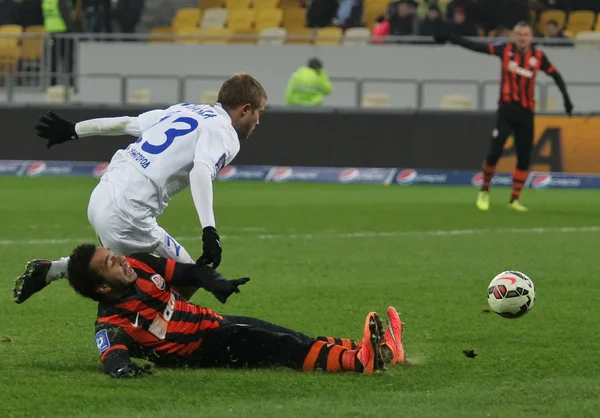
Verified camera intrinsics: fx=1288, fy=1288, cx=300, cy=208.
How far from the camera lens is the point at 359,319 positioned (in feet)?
26.6

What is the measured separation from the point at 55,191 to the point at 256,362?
43.7 feet

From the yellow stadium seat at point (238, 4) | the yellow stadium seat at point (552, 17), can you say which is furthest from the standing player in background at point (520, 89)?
the yellow stadium seat at point (238, 4)

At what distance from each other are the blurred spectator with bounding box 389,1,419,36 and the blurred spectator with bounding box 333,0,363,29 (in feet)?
4.99

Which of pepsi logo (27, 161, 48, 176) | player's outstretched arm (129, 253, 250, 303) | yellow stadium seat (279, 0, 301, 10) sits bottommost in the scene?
pepsi logo (27, 161, 48, 176)

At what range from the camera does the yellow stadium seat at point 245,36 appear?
2502 centimetres

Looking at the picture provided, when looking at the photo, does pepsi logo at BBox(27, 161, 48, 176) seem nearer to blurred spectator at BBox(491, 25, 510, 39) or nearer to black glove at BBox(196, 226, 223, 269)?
blurred spectator at BBox(491, 25, 510, 39)

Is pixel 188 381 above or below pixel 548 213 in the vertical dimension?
above

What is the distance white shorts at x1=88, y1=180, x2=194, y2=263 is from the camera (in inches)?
257

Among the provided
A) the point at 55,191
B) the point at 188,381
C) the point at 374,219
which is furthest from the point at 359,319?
the point at 55,191

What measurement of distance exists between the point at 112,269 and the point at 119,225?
0.57m

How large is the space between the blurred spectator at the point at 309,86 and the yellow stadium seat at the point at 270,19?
411cm

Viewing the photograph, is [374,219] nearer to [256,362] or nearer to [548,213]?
[548,213]

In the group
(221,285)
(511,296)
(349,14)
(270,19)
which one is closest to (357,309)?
(511,296)

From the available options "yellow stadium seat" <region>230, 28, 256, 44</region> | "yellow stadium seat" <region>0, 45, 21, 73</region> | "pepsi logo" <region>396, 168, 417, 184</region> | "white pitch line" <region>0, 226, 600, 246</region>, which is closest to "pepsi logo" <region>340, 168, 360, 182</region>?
"pepsi logo" <region>396, 168, 417, 184</region>
